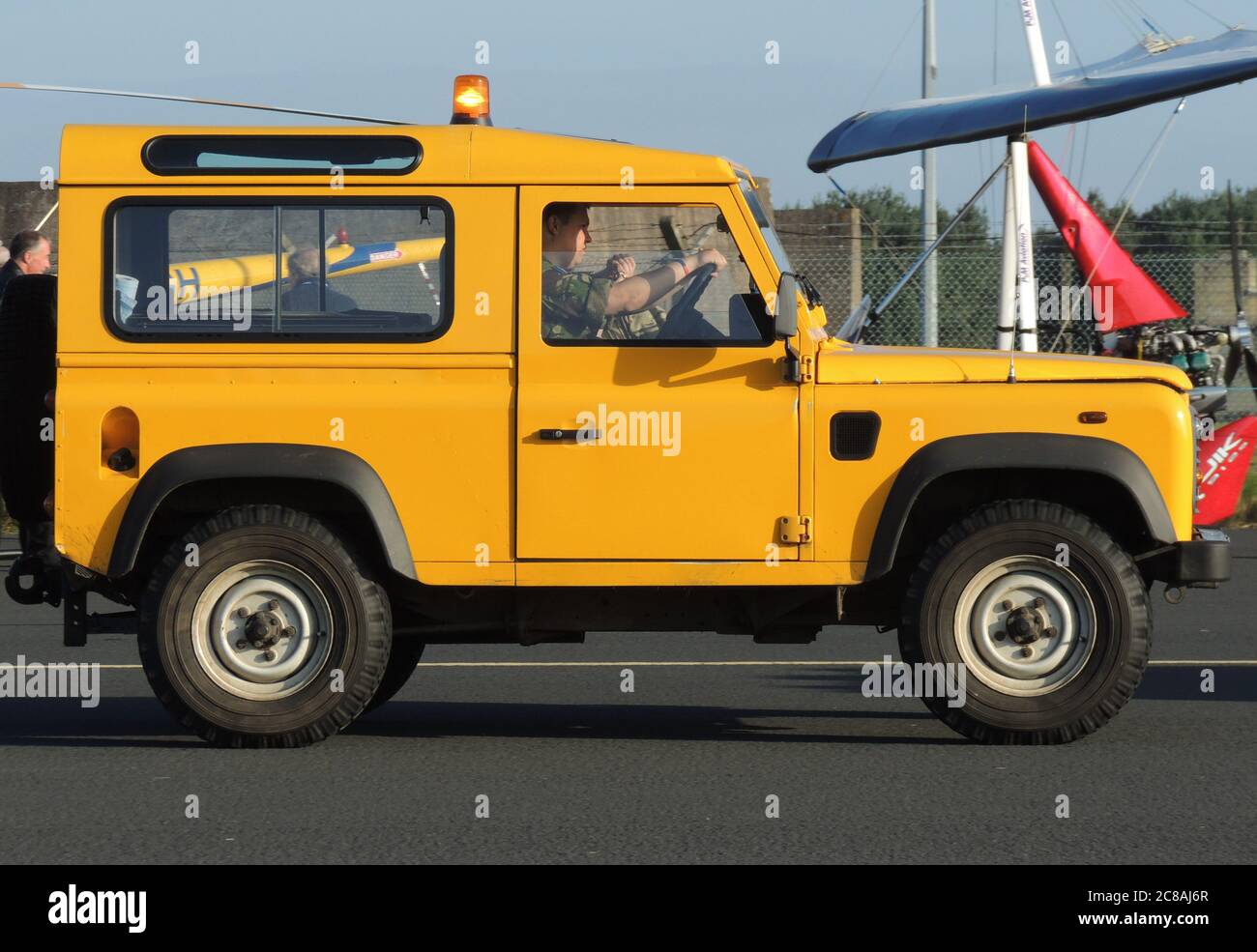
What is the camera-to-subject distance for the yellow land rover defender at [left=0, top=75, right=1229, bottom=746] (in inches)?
270

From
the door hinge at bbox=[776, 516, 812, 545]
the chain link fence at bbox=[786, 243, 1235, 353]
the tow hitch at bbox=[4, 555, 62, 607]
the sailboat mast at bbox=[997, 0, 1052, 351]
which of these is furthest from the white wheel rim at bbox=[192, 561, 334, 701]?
the chain link fence at bbox=[786, 243, 1235, 353]

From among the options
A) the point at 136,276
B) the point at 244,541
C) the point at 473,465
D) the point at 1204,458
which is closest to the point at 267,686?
the point at 244,541

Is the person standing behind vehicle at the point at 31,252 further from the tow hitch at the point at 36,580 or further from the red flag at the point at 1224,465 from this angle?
the red flag at the point at 1224,465

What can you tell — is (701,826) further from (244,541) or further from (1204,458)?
(1204,458)

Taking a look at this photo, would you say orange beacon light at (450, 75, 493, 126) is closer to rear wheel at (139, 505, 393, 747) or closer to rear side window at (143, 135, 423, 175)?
rear side window at (143, 135, 423, 175)

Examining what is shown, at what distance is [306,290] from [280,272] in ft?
0.40

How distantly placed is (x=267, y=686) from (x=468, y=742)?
819 mm

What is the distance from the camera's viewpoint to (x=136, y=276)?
7.03m

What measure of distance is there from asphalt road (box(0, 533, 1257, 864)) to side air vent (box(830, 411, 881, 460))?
3.74 ft

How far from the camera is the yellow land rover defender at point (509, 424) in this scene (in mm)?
6852

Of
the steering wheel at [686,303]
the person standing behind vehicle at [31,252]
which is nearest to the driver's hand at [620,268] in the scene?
the steering wheel at [686,303]

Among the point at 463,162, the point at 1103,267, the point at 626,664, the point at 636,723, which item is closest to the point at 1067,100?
the point at 1103,267

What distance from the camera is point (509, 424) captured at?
690 cm

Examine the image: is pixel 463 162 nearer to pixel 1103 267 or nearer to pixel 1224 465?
pixel 1224 465
